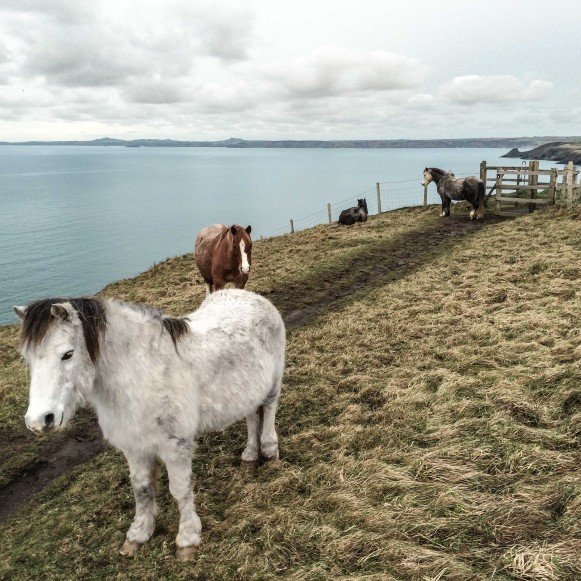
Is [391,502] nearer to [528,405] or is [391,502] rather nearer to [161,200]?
[528,405]

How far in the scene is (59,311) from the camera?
10.3ft

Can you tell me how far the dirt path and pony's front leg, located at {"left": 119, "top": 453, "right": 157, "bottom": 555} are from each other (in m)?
2.34

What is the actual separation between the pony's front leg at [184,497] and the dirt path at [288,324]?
115 inches

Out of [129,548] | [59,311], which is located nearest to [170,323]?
[59,311]

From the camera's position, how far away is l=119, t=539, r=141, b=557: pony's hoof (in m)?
4.18

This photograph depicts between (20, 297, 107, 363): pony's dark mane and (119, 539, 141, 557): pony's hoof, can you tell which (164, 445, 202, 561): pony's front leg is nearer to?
(119, 539, 141, 557): pony's hoof

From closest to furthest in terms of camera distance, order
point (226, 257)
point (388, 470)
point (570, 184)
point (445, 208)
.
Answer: point (388, 470), point (226, 257), point (570, 184), point (445, 208)

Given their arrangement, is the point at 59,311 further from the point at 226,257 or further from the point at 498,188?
the point at 498,188

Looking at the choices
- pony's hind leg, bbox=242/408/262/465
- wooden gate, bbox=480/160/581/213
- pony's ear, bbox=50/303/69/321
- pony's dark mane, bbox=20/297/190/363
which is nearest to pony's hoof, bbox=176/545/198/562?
pony's hind leg, bbox=242/408/262/465

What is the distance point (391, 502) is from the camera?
414 centimetres

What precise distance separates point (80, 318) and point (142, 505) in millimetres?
2181

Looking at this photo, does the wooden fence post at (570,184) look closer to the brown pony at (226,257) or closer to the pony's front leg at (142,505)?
the brown pony at (226,257)

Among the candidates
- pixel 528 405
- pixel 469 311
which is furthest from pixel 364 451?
pixel 469 311

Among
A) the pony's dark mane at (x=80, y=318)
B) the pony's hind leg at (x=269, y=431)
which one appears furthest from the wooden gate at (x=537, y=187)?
the pony's dark mane at (x=80, y=318)
